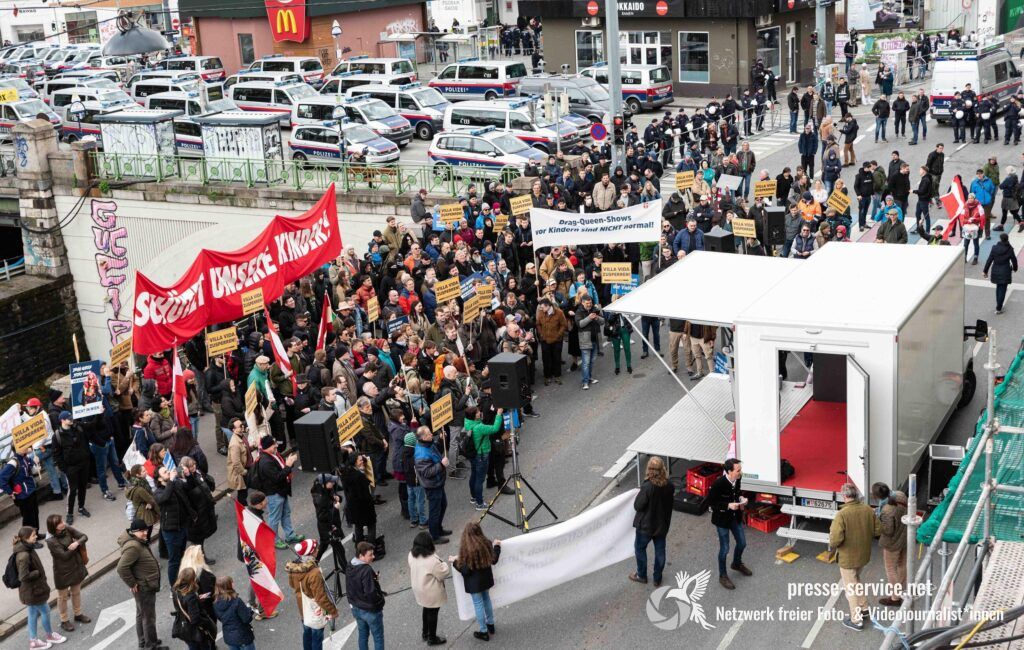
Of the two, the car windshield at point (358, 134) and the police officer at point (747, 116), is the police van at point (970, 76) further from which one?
the car windshield at point (358, 134)

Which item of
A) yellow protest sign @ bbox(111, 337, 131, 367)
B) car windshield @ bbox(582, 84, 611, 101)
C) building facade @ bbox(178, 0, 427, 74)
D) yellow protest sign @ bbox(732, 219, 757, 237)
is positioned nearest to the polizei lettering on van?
yellow protest sign @ bbox(111, 337, 131, 367)

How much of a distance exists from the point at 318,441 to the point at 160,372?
6.00 m

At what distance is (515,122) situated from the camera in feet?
117

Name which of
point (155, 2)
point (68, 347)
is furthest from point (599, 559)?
point (155, 2)

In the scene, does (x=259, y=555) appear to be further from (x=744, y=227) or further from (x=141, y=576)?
(x=744, y=227)

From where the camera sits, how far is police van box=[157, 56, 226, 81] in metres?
56.3

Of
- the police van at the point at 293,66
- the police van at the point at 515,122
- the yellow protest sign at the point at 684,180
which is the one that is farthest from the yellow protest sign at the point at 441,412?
the police van at the point at 293,66

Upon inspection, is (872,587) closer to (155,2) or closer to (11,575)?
(11,575)

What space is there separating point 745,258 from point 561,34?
1508 inches

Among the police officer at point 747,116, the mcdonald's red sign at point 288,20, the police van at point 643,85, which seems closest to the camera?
the police officer at point 747,116

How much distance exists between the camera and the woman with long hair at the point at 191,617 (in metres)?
11.5

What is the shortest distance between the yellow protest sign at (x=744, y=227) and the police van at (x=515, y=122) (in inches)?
499

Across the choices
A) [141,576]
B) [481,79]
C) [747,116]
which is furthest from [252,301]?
[481,79]

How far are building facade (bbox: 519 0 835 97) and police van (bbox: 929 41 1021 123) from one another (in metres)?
9.19
